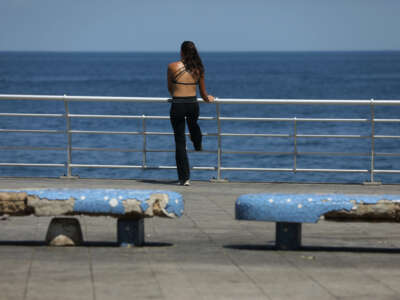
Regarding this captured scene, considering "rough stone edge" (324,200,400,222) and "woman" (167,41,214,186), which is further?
"woman" (167,41,214,186)

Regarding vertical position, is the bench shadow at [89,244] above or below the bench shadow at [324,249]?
above

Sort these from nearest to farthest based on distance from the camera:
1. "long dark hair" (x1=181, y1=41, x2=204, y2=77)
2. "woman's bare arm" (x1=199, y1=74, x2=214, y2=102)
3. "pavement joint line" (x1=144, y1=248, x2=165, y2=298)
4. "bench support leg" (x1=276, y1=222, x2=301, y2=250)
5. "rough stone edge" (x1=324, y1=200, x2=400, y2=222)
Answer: "pavement joint line" (x1=144, y1=248, x2=165, y2=298) < "rough stone edge" (x1=324, y1=200, x2=400, y2=222) < "bench support leg" (x1=276, y1=222, x2=301, y2=250) < "long dark hair" (x1=181, y1=41, x2=204, y2=77) < "woman's bare arm" (x1=199, y1=74, x2=214, y2=102)

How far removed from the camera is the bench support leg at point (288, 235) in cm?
730

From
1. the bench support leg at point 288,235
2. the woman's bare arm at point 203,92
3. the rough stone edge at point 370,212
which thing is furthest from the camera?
the woman's bare arm at point 203,92

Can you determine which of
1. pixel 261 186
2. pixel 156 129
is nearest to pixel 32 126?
pixel 156 129

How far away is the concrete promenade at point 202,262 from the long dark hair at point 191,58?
6.80 ft

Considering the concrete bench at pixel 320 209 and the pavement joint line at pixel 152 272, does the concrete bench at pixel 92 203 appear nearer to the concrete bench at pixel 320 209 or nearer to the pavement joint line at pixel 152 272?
the pavement joint line at pixel 152 272

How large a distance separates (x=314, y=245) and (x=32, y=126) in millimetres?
→ 43403

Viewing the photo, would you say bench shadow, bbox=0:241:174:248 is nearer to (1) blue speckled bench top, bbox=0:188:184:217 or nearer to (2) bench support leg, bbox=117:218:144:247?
(2) bench support leg, bbox=117:218:144:247

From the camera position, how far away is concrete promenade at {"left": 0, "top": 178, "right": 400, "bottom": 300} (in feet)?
19.0

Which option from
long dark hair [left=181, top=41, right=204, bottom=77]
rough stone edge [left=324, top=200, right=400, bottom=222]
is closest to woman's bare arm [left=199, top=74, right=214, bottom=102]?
long dark hair [left=181, top=41, right=204, bottom=77]

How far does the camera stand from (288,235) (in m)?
7.32

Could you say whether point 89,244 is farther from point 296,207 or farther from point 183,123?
point 183,123

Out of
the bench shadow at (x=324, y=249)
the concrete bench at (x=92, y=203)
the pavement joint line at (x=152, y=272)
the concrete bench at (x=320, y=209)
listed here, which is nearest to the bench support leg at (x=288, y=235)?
the bench shadow at (x=324, y=249)
